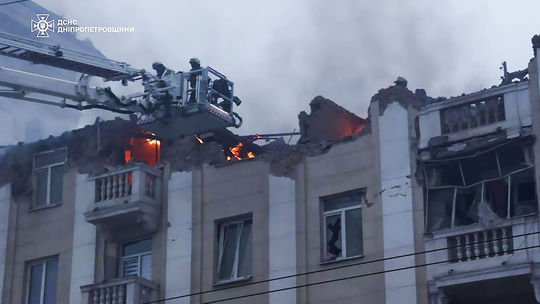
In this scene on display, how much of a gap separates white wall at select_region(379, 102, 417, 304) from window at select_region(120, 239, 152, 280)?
7.23 meters

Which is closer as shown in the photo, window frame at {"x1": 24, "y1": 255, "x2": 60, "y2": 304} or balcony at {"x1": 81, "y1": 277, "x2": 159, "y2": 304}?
balcony at {"x1": 81, "y1": 277, "x2": 159, "y2": 304}

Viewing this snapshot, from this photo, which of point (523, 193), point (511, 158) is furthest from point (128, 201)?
point (523, 193)

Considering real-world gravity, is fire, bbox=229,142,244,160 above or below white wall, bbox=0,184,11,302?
above

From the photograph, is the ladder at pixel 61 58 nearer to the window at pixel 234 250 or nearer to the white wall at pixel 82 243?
the white wall at pixel 82 243

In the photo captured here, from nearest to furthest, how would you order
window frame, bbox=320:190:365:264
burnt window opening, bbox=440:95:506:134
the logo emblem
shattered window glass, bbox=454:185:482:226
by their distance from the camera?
1. shattered window glass, bbox=454:185:482:226
2. burnt window opening, bbox=440:95:506:134
3. window frame, bbox=320:190:365:264
4. the logo emblem

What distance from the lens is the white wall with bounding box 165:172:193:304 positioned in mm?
33469

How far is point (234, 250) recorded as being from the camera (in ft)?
110

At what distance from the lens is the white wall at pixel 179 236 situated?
33469 millimetres

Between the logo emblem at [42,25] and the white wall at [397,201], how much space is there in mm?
54119

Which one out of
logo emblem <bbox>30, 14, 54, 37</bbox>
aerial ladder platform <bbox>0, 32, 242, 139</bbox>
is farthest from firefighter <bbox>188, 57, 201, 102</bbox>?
logo emblem <bbox>30, 14, 54, 37</bbox>

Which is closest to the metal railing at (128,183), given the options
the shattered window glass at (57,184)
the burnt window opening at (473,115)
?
the shattered window glass at (57,184)

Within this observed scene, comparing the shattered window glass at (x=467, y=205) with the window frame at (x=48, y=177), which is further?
the window frame at (x=48, y=177)

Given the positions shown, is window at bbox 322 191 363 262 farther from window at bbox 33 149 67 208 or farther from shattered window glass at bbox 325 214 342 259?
window at bbox 33 149 67 208

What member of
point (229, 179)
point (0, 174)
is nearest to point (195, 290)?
point (229, 179)
